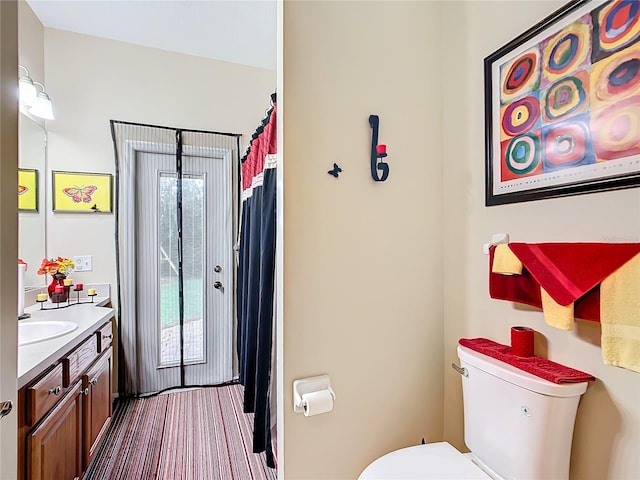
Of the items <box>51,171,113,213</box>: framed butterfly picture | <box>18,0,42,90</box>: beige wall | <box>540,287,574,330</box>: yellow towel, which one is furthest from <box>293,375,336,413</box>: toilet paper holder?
<box>18,0,42,90</box>: beige wall

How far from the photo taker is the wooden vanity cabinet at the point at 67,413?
1.10 metres

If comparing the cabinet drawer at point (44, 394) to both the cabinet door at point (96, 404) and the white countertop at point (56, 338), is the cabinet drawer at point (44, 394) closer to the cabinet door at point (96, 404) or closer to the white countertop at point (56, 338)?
the white countertop at point (56, 338)

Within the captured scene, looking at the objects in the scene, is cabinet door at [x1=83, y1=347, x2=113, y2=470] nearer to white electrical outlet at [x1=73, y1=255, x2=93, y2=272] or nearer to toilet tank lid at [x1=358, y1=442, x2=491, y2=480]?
white electrical outlet at [x1=73, y1=255, x2=93, y2=272]

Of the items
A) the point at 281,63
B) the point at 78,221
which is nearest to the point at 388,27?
the point at 281,63

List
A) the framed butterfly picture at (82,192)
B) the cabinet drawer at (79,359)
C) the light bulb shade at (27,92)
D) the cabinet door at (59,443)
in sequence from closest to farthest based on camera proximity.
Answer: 1. the cabinet door at (59,443)
2. the cabinet drawer at (79,359)
3. the light bulb shade at (27,92)
4. the framed butterfly picture at (82,192)

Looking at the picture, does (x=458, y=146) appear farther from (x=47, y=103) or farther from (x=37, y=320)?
(x=47, y=103)

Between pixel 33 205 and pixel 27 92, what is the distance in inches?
28.4

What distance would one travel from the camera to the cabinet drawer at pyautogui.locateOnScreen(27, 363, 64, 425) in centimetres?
110

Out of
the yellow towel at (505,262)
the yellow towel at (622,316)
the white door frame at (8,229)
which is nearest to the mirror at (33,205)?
the white door frame at (8,229)

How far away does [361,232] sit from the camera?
130 centimetres

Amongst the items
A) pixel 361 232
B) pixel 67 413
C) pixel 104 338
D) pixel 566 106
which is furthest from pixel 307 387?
pixel 104 338

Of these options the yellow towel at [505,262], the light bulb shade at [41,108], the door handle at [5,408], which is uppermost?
the light bulb shade at [41,108]

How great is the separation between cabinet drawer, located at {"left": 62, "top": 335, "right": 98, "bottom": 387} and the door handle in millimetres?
565

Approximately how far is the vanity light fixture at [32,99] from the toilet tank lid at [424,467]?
272 centimetres
